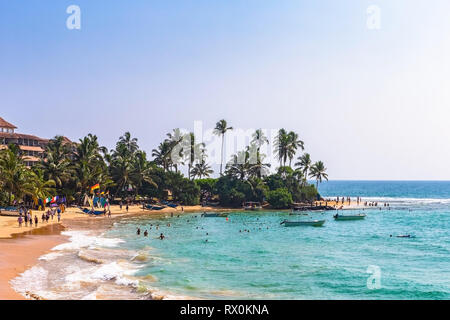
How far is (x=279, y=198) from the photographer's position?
330 ft

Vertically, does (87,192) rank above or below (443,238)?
above

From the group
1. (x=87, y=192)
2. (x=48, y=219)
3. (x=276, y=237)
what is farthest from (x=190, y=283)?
(x=87, y=192)

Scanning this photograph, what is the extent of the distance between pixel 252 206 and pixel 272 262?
63.2 metres

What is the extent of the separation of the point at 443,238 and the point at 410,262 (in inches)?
893

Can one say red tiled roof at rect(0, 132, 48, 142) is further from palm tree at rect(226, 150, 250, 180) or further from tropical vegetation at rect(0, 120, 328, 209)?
palm tree at rect(226, 150, 250, 180)

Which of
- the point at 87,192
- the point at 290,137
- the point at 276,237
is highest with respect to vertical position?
the point at 290,137

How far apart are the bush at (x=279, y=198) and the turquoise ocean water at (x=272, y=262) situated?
106 feet

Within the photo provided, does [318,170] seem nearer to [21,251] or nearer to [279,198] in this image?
[279,198]

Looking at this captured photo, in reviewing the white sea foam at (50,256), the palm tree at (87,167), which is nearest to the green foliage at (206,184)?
the palm tree at (87,167)

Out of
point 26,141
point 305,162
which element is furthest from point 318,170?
point 26,141

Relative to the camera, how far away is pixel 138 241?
4784 centimetres

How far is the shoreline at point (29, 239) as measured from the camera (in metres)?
27.1
